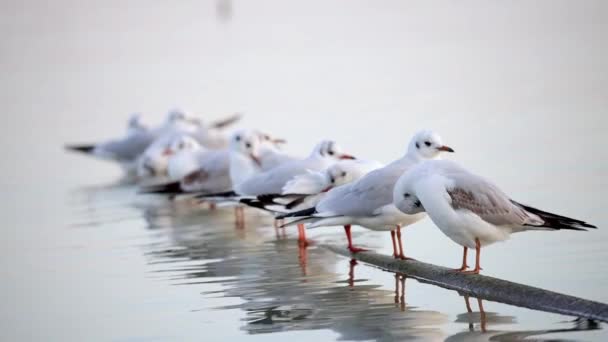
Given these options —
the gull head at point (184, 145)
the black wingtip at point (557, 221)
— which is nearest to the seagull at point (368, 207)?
the black wingtip at point (557, 221)

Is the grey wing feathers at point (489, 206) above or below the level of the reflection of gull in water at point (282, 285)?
above

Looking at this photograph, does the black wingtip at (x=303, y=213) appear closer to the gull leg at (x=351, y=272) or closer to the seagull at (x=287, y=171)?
the gull leg at (x=351, y=272)

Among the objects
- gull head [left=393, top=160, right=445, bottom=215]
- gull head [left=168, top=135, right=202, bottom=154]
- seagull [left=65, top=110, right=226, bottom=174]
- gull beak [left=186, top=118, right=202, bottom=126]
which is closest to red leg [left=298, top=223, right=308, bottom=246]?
gull head [left=393, top=160, right=445, bottom=215]

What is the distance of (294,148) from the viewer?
15.4 meters

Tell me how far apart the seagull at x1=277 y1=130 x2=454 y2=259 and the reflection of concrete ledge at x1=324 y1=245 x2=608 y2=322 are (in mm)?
211

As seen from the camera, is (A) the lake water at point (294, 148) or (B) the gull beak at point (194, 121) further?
(B) the gull beak at point (194, 121)

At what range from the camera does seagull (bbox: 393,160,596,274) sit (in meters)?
7.54

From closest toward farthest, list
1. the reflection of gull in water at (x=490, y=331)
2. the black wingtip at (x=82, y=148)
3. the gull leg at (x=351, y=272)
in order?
the reflection of gull in water at (x=490, y=331) → the gull leg at (x=351, y=272) → the black wingtip at (x=82, y=148)

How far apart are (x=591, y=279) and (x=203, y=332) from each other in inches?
89.8

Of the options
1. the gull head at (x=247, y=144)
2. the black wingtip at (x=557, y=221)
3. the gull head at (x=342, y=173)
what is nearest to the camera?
the black wingtip at (x=557, y=221)

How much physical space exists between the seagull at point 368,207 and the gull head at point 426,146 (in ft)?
0.33

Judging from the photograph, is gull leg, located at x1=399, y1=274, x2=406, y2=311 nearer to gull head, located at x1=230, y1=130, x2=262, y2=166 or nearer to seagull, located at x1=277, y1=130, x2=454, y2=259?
seagull, located at x1=277, y1=130, x2=454, y2=259

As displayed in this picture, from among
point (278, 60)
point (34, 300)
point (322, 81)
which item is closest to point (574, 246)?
point (34, 300)

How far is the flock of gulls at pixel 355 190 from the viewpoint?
24.9ft
